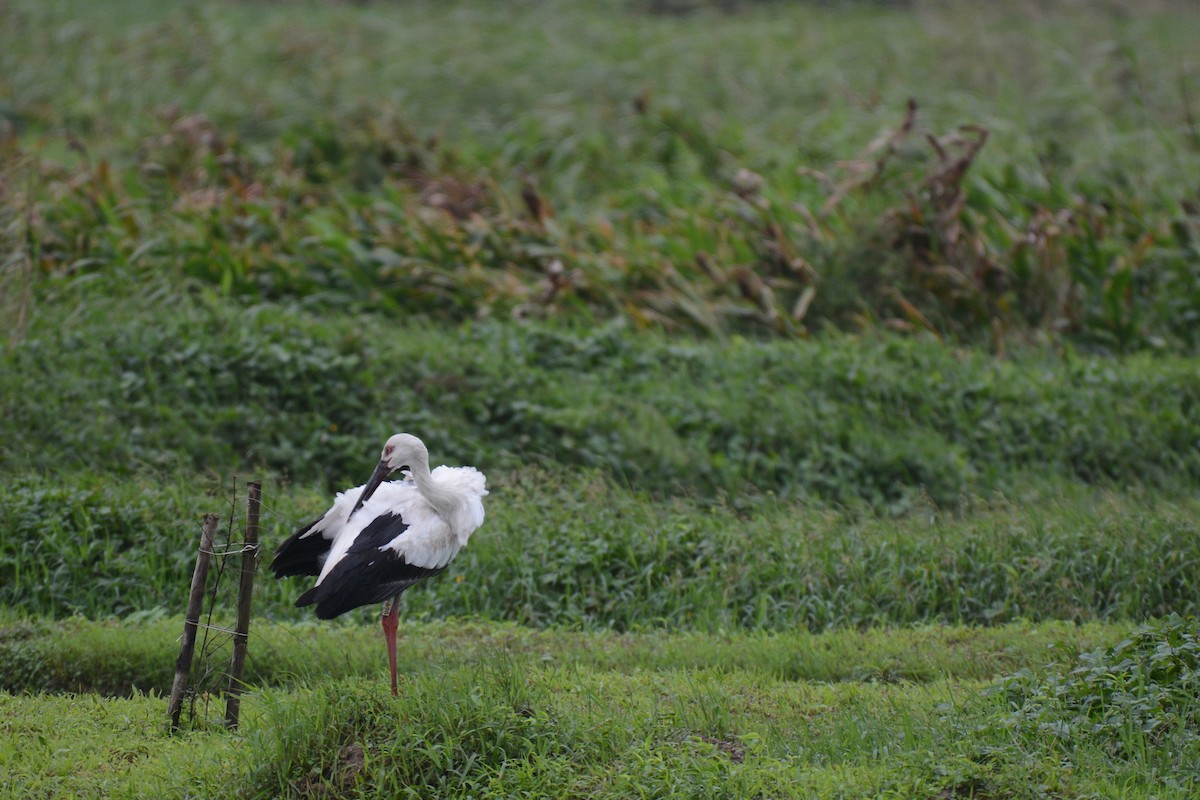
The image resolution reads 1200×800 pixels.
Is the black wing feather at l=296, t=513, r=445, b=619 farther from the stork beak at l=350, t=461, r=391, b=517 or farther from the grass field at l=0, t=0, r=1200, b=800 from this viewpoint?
the grass field at l=0, t=0, r=1200, b=800

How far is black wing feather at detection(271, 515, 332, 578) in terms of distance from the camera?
17.3 ft

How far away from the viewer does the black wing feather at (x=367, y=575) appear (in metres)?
4.80

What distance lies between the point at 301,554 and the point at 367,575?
595mm

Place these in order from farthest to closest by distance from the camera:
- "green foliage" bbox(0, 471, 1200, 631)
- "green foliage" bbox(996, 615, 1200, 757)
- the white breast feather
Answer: "green foliage" bbox(0, 471, 1200, 631), the white breast feather, "green foliage" bbox(996, 615, 1200, 757)

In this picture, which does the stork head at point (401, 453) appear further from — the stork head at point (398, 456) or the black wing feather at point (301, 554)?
the black wing feather at point (301, 554)

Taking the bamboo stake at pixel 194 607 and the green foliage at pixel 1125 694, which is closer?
the green foliage at pixel 1125 694

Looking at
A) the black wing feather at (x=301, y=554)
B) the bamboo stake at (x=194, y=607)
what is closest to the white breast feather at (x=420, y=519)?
the black wing feather at (x=301, y=554)

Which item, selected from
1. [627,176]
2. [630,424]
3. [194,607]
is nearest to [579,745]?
[194,607]

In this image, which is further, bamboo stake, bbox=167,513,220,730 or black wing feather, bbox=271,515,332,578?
black wing feather, bbox=271,515,332,578

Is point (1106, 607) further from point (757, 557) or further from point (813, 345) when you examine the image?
point (813, 345)

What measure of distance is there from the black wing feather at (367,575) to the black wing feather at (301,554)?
16.0 inches

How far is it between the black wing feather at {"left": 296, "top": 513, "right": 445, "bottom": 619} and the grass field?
369 mm

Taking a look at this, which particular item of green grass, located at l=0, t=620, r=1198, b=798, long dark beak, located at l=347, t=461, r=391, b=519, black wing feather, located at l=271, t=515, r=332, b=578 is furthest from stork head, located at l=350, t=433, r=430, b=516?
green grass, located at l=0, t=620, r=1198, b=798

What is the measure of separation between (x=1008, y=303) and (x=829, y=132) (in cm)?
364
